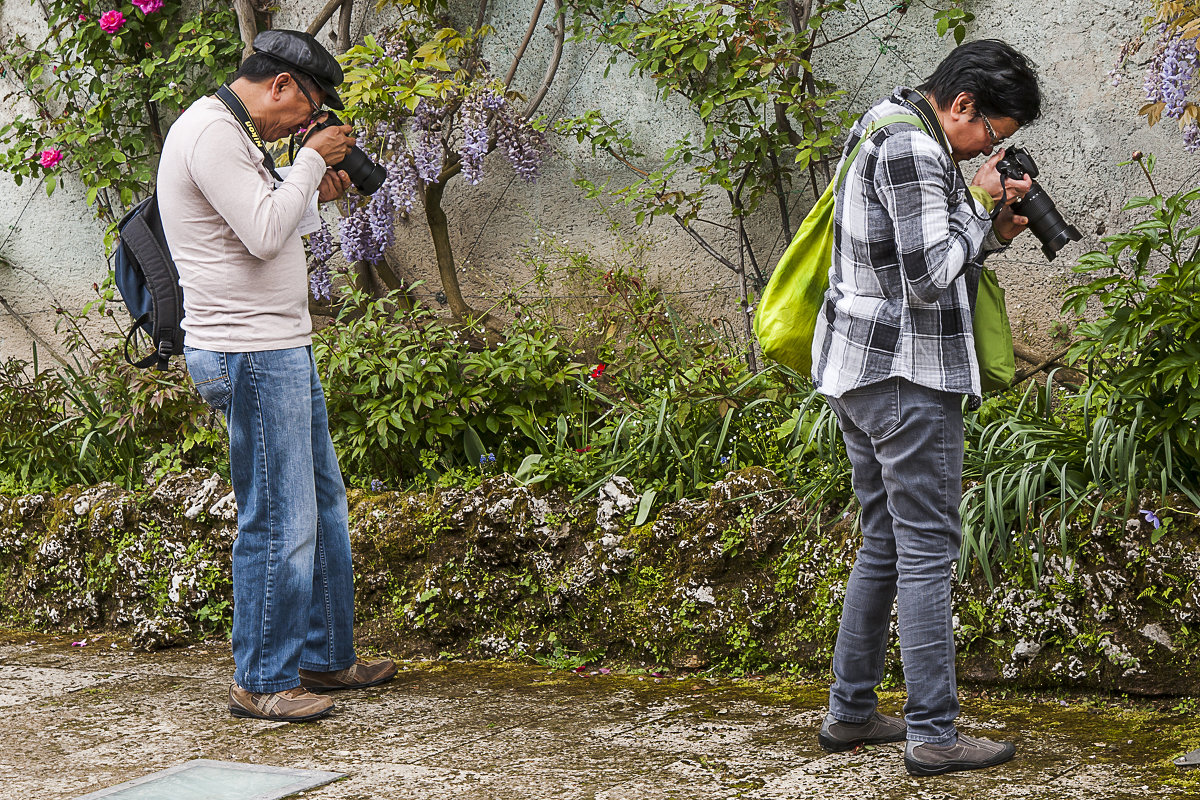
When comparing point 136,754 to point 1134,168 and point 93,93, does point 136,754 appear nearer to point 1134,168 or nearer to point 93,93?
point 1134,168

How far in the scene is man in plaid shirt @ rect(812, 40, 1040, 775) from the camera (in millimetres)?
2400

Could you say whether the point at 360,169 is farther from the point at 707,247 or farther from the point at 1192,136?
the point at 1192,136

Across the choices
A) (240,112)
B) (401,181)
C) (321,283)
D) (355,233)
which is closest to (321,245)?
(321,283)

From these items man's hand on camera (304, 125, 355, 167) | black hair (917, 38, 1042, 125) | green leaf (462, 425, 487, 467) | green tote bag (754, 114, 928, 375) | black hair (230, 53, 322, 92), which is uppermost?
black hair (230, 53, 322, 92)

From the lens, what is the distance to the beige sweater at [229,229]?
2975mm

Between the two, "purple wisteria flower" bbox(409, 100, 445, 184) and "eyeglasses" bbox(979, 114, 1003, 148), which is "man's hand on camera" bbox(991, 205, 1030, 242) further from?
"purple wisteria flower" bbox(409, 100, 445, 184)

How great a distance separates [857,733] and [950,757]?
0.25 meters

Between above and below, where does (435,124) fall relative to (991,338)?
above

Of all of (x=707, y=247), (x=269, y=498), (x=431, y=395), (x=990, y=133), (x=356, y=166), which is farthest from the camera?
(x=707, y=247)

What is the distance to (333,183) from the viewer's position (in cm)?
335

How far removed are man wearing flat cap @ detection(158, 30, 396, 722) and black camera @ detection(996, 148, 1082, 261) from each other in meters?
1.76

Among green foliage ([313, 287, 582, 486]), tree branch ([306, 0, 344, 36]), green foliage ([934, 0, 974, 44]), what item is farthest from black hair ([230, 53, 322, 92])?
green foliage ([934, 0, 974, 44])

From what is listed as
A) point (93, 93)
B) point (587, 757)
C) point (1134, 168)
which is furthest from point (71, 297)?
point (1134, 168)

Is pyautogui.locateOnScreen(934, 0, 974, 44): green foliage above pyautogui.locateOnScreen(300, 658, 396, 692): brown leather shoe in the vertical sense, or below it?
above
